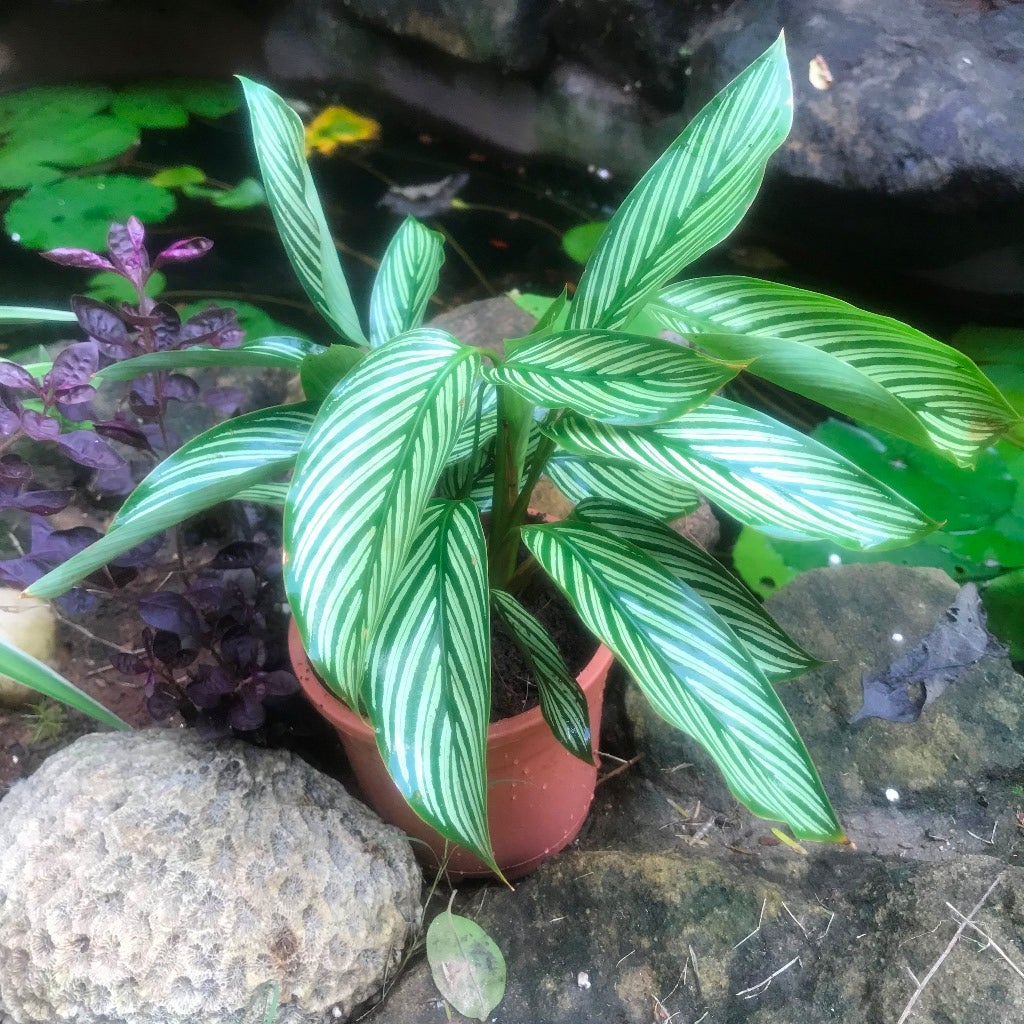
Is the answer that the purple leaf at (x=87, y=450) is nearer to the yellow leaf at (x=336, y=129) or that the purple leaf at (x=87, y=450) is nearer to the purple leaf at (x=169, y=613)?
the purple leaf at (x=169, y=613)

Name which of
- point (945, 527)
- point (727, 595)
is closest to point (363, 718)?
point (727, 595)

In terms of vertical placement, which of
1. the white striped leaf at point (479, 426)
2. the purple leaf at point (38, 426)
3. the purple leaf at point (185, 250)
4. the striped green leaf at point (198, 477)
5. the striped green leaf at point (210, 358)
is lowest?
the purple leaf at point (38, 426)

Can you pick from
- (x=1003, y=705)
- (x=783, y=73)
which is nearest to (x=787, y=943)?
(x=1003, y=705)


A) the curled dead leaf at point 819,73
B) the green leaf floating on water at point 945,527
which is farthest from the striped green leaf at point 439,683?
the curled dead leaf at point 819,73

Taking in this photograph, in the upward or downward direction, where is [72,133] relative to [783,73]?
downward

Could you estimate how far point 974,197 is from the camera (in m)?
1.89

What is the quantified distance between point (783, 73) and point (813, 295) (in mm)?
220

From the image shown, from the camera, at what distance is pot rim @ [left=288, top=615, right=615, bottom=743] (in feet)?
2.99

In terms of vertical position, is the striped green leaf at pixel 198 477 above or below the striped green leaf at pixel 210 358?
below

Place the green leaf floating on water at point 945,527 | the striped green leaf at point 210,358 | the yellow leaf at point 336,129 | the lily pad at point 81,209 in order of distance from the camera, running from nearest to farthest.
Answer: the striped green leaf at point 210,358 < the green leaf floating on water at point 945,527 < the lily pad at point 81,209 < the yellow leaf at point 336,129

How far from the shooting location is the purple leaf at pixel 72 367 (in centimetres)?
96

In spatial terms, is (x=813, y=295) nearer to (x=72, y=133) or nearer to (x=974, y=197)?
(x=974, y=197)

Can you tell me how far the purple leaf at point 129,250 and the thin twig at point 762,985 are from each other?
42.5 inches

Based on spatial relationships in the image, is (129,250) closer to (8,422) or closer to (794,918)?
(8,422)
